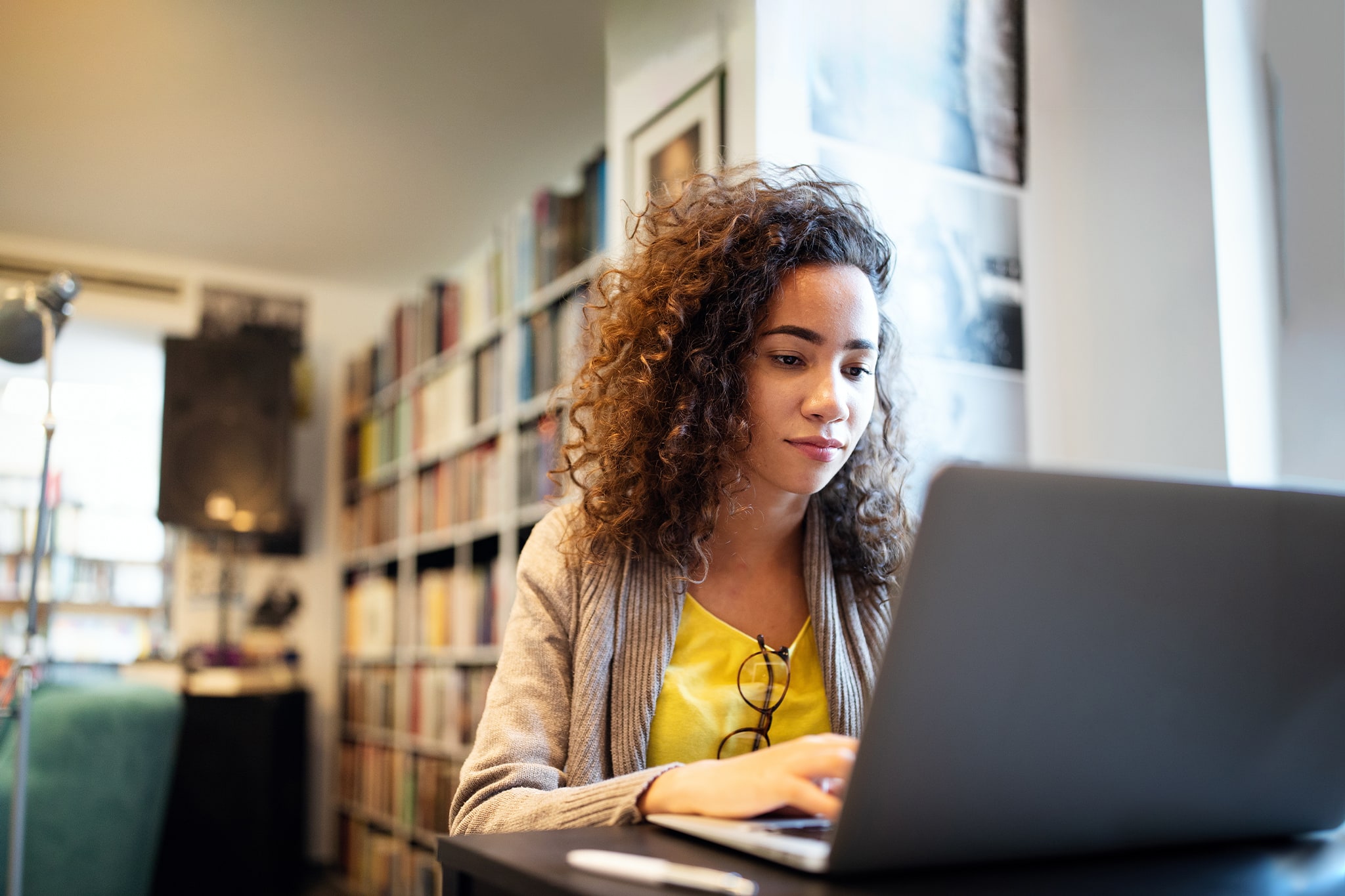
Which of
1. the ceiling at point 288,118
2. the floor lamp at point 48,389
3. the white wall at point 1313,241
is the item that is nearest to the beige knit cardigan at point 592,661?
the white wall at point 1313,241

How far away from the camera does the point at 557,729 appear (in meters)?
1.00

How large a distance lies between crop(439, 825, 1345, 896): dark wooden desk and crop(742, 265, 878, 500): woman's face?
17.8 inches

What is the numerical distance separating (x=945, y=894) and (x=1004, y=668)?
4.4 inches

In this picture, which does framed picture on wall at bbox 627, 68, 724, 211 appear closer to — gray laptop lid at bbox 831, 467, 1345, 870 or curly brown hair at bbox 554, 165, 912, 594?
curly brown hair at bbox 554, 165, 912, 594

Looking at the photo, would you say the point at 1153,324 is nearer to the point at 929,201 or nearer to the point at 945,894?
the point at 929,201

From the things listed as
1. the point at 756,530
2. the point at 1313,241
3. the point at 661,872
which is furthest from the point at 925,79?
the point at 661,872

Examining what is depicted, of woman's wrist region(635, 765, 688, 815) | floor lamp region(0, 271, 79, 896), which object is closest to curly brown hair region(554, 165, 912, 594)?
woman's wrist region(635, 765, 688, 815)

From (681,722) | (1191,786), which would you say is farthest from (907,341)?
(1191,786)

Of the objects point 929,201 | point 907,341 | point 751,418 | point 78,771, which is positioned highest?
point 929,201

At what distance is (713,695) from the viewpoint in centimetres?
106

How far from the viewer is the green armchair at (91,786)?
7.10ft

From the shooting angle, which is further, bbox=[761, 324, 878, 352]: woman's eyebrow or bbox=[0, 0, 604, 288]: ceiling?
bbox=[0, 0, 604, 288]: ceiling

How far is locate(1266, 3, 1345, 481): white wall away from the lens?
1.67m

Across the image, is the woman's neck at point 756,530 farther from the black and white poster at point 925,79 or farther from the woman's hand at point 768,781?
the black and white poster at point 925,79
